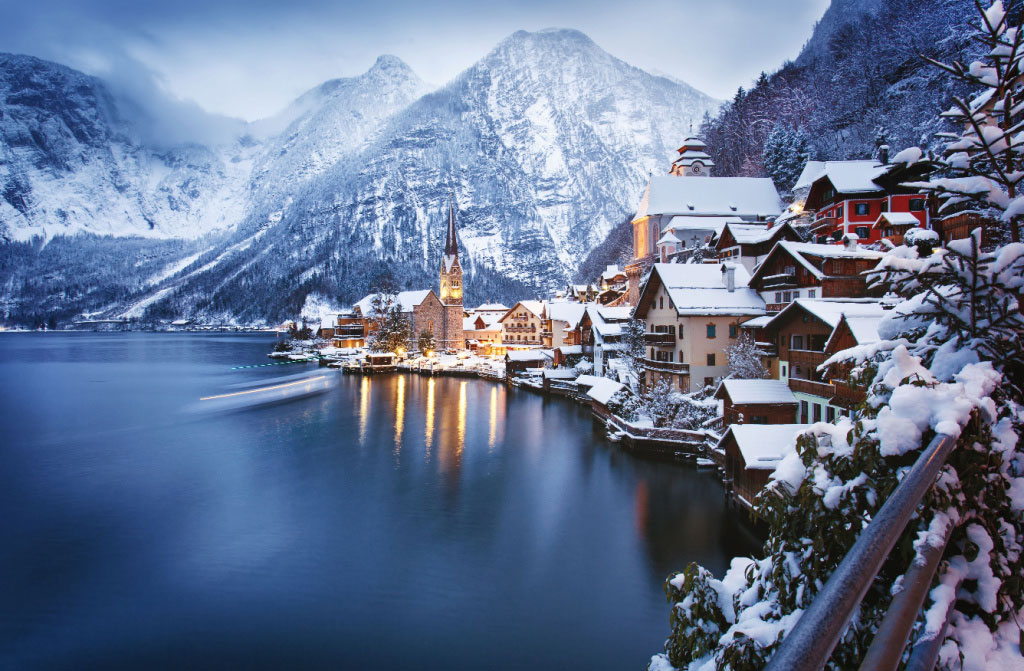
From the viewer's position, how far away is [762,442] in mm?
17906

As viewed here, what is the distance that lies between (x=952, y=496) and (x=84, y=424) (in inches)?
1892

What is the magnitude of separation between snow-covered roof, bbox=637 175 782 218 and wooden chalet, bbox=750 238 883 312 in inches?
971

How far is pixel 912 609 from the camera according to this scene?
4.06 ft

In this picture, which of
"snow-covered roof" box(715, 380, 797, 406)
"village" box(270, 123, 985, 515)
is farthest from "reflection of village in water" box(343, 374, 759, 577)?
"snow-covered roof" box(715, 380, 797, 406)

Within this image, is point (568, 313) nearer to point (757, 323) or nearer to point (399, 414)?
point (399, 414)

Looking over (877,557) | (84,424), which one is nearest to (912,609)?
(877,557)

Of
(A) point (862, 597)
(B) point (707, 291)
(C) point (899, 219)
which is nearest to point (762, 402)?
(B) point (707, 291)

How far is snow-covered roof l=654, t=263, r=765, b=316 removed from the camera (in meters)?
27.7

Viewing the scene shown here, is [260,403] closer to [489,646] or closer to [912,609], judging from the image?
[489,646]

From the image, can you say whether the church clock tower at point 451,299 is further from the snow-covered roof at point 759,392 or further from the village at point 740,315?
the snow-covered roof at point 759,392

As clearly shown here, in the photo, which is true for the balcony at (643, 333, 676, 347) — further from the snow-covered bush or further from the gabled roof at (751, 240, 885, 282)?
the snow-covered bush

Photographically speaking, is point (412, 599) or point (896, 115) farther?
point (896, 115)

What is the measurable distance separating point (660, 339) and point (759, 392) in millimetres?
8563

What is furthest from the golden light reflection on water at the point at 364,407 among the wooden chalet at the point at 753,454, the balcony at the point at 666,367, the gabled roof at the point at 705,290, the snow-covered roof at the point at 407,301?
the snow-covered roof at the point at 407,301
